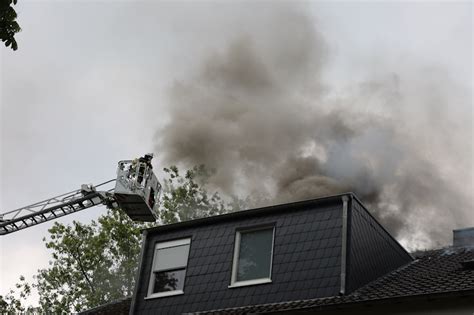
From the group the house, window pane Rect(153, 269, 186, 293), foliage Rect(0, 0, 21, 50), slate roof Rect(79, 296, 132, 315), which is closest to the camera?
foliage Rect(0, 0, 21, 50)

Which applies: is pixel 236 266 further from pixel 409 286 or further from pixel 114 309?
pixel 114 309

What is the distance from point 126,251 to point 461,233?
20233 millimetres

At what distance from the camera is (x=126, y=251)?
3781 centimetres

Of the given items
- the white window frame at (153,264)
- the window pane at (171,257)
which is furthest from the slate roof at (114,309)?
the window pane at (171,257)

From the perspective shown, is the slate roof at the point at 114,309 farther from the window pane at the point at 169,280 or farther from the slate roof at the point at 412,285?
the slate roof at the point at 412,285

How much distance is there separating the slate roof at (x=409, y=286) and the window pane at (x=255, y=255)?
1.08 m

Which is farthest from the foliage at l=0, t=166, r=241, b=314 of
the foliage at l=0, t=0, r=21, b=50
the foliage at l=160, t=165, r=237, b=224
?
the foliage at l=0, t=0, r=21, b=50

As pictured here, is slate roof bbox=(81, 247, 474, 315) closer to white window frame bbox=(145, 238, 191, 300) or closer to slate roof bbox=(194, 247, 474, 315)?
slate roof bbox=(194, 247, 474, 315)

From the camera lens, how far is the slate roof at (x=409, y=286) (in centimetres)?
1538

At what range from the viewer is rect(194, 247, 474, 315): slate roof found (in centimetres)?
1538

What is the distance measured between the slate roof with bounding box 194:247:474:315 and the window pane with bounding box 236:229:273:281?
1.08 m

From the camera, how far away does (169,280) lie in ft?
66.1

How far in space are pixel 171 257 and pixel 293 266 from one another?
415 centimetres

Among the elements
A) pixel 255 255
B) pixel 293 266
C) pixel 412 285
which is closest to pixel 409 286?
pixel 412 285
